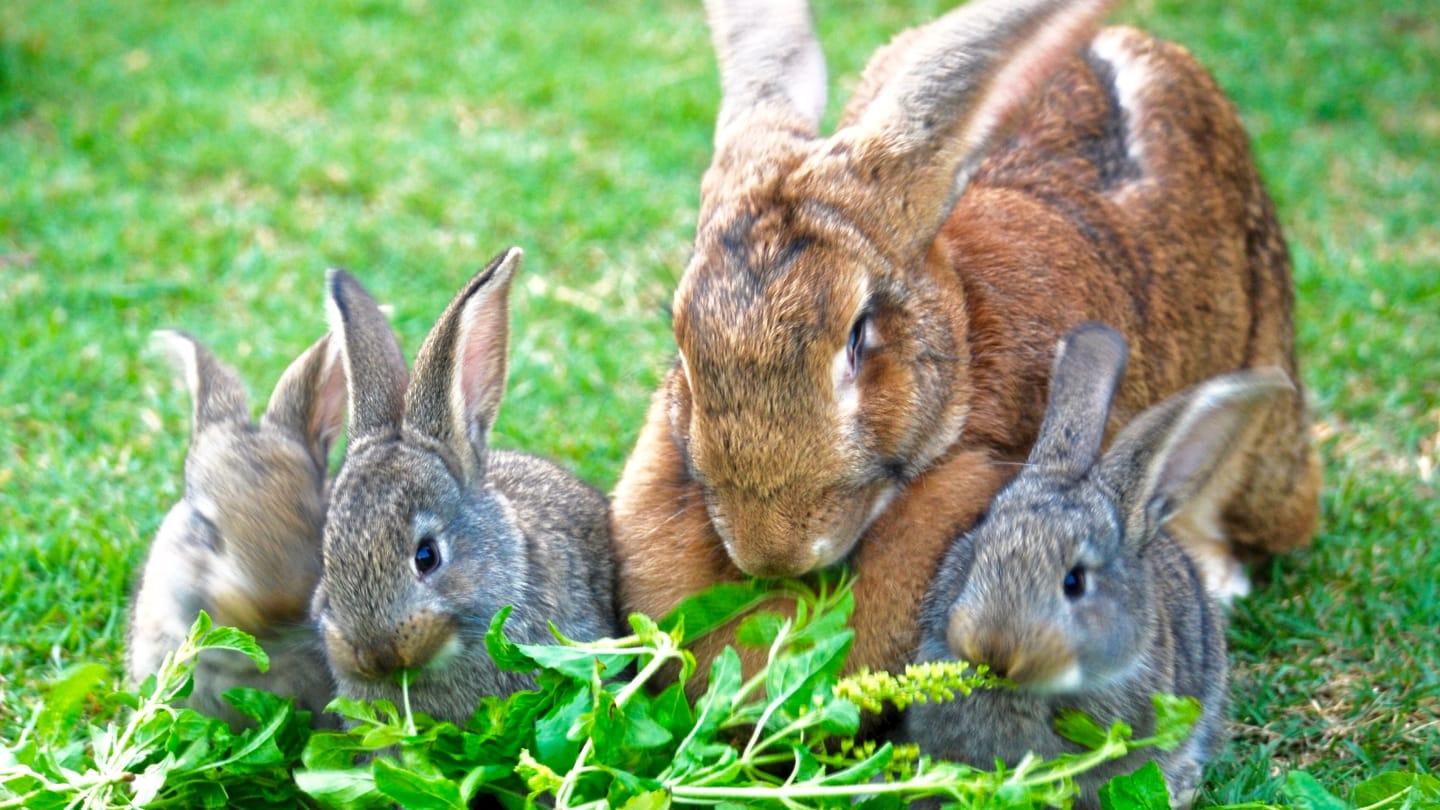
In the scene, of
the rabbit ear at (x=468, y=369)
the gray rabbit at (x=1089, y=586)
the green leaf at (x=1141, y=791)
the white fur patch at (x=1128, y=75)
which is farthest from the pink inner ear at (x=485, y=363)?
the white fur patch at (x=1128, y=75)

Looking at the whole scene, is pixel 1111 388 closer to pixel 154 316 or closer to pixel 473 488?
pixel 473 488

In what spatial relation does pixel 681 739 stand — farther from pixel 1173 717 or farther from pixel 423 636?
pixel 1173 717

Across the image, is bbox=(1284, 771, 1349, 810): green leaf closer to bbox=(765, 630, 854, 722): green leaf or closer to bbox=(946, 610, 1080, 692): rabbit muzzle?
bbox=(946, 610, 1080, 692): rabbit muzzle

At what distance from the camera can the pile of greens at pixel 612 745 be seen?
2.95m

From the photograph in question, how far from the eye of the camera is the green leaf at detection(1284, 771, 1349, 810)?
3057 millimetres

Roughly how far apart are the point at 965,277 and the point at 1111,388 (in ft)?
1.46

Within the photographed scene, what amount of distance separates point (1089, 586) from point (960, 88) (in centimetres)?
112

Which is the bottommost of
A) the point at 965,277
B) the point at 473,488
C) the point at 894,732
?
the point at 894,732

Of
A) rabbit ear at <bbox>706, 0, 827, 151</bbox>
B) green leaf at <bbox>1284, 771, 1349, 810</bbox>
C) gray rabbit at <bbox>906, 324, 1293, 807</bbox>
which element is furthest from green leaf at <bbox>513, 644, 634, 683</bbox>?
green leaf at <bbox>1284, 771, 1349, 810</bbox>

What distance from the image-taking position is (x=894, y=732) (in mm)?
3367

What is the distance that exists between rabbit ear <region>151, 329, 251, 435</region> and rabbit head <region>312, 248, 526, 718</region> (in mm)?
469

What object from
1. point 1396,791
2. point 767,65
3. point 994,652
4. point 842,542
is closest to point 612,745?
point 842,542

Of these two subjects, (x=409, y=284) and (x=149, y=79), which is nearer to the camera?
(x=409, y=284)

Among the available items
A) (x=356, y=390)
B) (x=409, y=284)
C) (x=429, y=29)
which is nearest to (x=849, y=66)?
(x=429, y=29)
